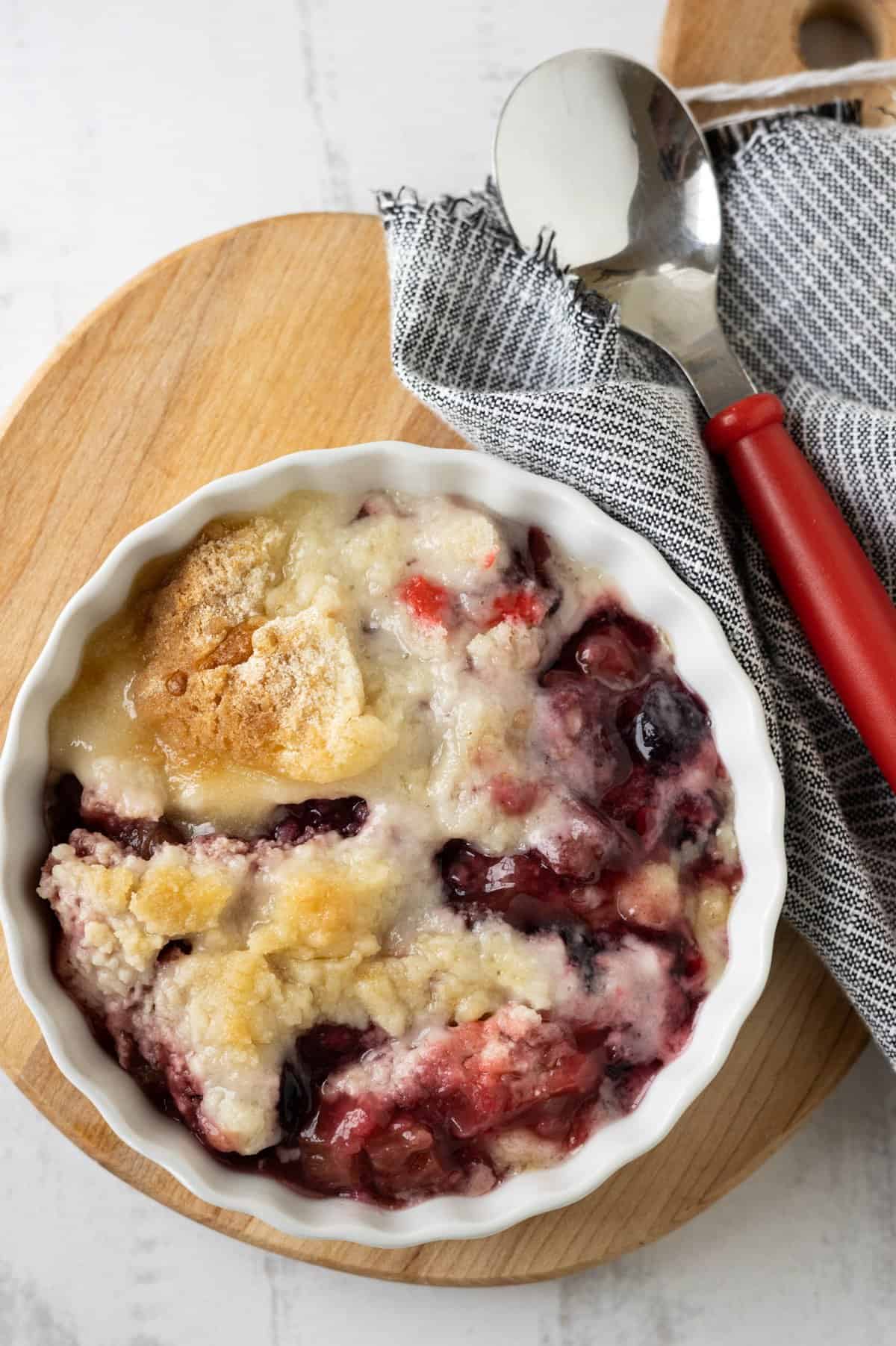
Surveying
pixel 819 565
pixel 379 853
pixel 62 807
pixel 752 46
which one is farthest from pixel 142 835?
pixel 752 46

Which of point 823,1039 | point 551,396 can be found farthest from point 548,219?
point 823,1039

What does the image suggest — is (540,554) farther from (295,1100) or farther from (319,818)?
(295,1100)

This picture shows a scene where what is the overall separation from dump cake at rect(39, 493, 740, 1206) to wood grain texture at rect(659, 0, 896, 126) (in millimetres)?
1020

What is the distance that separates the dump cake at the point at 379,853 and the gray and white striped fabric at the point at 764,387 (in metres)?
0.20

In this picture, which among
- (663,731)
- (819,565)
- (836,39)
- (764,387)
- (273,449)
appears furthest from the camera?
(836,39)

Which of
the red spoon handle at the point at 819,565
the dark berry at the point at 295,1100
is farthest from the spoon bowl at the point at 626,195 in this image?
the dark berry at the point at 295,1100

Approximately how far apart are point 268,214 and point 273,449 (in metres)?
0.60

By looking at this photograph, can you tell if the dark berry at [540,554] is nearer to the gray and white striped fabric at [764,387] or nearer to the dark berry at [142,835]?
the gray and white striped fabric at [764,387]

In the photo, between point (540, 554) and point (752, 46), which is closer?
point (540, 554)

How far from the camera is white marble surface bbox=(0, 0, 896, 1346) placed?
2.15 metres

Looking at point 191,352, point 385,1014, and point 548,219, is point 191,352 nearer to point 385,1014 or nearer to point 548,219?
point 548,219

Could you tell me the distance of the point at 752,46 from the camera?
2.21 meters

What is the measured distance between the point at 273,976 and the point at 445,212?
1.21 meters

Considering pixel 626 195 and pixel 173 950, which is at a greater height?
pixel 626 195
